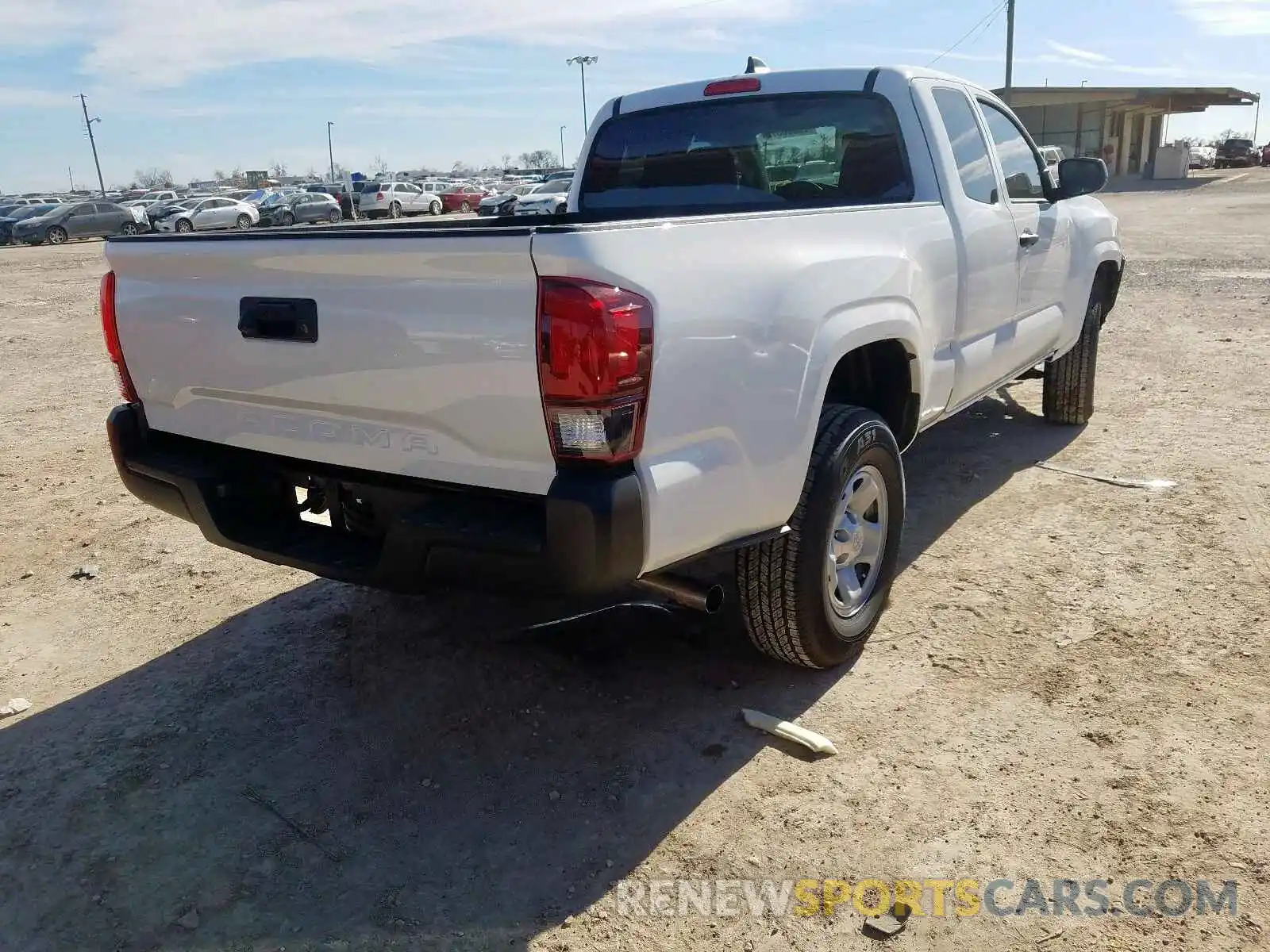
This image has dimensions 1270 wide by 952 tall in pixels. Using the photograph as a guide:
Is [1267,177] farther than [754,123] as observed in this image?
Yes

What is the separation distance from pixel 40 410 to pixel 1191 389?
28.5 ft

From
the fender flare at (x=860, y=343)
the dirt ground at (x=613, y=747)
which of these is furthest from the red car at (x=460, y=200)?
the fender flare at (x=860, y=343)

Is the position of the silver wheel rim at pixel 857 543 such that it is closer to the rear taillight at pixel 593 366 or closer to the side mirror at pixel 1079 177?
the rear taillight at pixel 593 366

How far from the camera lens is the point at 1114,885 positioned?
2521mm

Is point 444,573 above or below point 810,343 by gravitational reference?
below

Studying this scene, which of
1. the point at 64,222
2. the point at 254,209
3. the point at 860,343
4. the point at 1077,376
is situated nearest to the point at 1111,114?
the point at 254,209

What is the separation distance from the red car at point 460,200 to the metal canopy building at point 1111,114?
82.5 feet

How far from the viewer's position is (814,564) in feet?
10.7

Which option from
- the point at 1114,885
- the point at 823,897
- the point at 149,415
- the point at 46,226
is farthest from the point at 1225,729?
the point at 46,226

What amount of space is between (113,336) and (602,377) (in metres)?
1.93

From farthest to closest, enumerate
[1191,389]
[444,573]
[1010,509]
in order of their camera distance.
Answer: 1. [1191,389]
2. [1010,509]
3. [444,573]

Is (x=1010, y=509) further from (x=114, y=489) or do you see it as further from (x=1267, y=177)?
(x=1267, y=177)

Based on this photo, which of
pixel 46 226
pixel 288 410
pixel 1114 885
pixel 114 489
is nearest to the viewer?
pixel 1114 885

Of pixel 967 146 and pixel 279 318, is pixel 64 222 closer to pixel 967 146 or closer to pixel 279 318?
pixel 967 146
